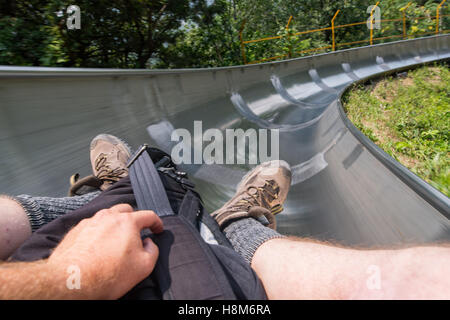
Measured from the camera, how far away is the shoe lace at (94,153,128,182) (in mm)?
1340

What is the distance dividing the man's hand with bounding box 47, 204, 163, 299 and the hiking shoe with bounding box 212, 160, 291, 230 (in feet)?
1.90

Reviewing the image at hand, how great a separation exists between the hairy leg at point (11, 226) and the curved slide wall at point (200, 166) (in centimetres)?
50

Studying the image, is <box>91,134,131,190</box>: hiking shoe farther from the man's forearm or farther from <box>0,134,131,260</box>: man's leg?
the man's forearm

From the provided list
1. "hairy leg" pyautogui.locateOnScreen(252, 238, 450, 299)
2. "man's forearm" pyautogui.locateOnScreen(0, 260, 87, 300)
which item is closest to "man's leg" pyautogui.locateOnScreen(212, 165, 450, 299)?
"hairy leg" pyautogui.locateOnScreen(252, 238, 450, 299)

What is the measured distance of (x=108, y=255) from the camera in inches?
21.7

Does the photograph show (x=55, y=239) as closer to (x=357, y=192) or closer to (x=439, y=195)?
(x=439, y=195)

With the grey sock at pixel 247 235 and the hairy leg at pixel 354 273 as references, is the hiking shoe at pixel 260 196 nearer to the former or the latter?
the grey sock at pixel 247 235

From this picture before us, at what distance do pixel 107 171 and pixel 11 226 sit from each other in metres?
0.58

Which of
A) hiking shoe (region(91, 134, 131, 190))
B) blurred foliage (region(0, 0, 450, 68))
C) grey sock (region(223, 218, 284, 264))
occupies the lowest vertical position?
grey sock (region(223, 218, 284, 264))

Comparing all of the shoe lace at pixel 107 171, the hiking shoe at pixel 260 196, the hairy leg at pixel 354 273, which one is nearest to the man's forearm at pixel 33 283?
the hairy leg at pixel 354 273

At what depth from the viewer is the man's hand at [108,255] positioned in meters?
0.51

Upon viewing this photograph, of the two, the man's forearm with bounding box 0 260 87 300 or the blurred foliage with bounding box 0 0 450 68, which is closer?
the man's forearm with bounding box 0 260 87 300

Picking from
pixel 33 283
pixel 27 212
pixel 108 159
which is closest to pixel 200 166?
pixel 108 159
